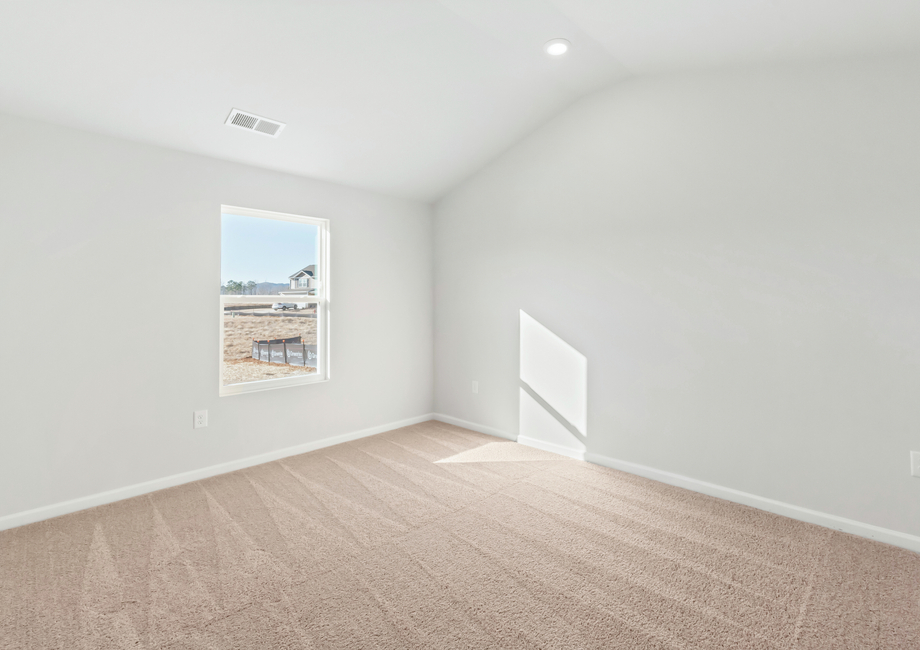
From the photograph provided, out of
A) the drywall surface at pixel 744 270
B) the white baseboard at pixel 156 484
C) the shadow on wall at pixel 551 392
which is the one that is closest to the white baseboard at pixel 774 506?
the drywall surface at pixel 744 270

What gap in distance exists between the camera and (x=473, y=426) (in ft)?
14.3

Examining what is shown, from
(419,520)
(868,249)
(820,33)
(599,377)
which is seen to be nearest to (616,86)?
(820,33)

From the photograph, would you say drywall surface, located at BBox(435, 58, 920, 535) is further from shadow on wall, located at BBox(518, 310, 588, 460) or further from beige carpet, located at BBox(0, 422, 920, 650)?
beige carpet, located at BBox(0, 422, 920, 650)

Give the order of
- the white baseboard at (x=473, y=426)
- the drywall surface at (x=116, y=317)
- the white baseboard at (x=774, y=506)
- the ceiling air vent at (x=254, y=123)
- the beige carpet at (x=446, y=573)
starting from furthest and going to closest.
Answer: the white baseboard at (x=473, y=426) → the ceiling air vent at (x=254, y=123) → the drywall surface at (x=116, y=317) → the white baseboard at (x=774, y=506) → the beige carpet at (x=446, y=573)

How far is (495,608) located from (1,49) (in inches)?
131

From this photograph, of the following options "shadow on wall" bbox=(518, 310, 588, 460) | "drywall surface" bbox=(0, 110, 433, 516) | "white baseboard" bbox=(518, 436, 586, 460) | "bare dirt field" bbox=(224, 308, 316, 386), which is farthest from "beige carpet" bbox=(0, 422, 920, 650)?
"bare dirt field" bbox=(224, 308, 316, 386)

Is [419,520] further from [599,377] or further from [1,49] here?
[1,49]

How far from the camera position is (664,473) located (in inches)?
122

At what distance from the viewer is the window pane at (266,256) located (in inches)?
133

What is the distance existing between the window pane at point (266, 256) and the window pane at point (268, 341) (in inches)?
5.3

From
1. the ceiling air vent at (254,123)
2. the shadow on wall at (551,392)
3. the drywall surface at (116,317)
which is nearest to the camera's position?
A: the drywall surface at (116,317)

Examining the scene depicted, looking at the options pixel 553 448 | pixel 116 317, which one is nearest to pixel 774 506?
pixel 553 448

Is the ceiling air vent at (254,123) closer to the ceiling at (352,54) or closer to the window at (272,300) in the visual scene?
the ceiling at (352,54)

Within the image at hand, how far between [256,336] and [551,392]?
245 centimetres
